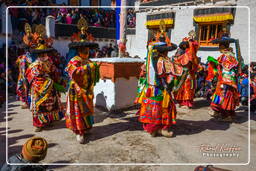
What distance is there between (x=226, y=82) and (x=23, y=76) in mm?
5697

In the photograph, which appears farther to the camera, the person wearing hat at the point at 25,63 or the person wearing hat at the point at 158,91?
the person wearing hat at the point at 25,63

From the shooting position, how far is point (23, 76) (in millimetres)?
6695

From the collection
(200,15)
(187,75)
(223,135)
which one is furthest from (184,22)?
(223,135)

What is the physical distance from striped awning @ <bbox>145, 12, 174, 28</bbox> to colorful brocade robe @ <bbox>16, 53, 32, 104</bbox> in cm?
777

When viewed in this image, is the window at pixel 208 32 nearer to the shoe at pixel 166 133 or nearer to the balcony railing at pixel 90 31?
the shoe at pixel 166 133

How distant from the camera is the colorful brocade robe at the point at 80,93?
13.4 feet

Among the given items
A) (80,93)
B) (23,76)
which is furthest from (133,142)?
(23,76)

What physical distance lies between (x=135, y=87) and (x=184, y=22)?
20.4ft

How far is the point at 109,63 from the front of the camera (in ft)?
19.1

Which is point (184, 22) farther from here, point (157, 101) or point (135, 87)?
point (157, 101)

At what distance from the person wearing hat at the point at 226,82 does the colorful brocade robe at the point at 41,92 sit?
395 centimetres

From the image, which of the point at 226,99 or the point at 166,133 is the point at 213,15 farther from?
the point at 166,133

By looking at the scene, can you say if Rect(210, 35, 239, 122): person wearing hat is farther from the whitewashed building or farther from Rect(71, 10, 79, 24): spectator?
Rect(71, 10, 79, 24): spectator

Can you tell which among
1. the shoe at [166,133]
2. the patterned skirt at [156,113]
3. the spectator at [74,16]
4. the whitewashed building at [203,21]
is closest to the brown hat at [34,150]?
the patterned skirt at [156,113]
